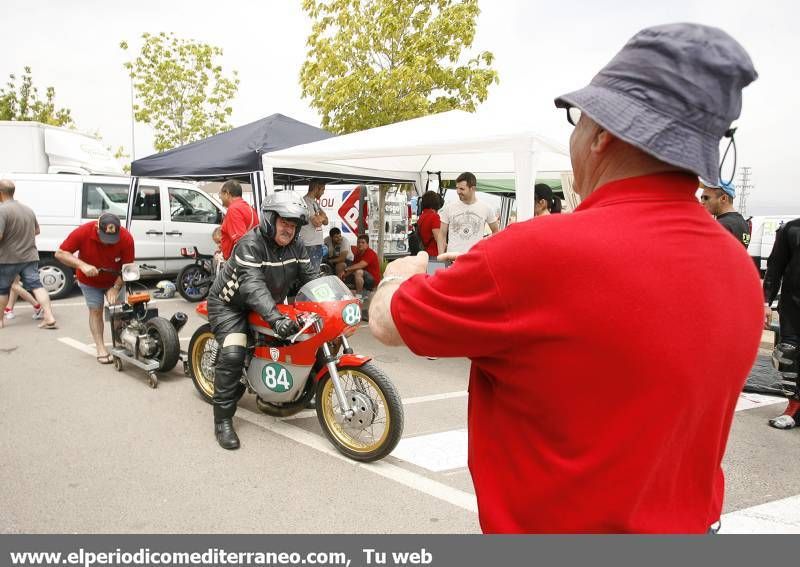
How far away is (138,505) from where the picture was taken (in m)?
3.21

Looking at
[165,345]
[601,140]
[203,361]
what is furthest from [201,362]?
[601,140]

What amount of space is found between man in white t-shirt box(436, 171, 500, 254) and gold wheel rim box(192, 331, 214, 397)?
330 centimetres

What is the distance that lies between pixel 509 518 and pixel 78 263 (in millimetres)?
5686

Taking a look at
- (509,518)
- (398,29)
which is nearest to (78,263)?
(509,518)

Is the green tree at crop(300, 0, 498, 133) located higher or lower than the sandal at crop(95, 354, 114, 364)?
higher

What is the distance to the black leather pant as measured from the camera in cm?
408

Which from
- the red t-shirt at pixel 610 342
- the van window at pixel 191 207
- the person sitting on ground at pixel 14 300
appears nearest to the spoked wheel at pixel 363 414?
the red t-shirt at pixel 610 342

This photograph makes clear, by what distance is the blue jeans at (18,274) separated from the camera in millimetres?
7383

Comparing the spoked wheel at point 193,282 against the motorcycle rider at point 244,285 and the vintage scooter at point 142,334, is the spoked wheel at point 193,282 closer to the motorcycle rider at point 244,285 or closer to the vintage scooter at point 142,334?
the vintage scooter at point 142,334

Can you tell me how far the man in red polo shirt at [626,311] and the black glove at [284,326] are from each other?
8.96ft

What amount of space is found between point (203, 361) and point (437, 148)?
3.30 m

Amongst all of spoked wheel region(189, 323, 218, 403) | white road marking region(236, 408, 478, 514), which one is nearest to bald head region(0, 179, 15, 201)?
spoked wheel region(189, 323, 218, 403)

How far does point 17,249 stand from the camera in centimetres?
740

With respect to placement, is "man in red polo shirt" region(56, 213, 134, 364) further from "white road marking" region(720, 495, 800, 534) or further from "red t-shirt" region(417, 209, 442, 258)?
"white road marking" region(720, 495, 800, 534)
